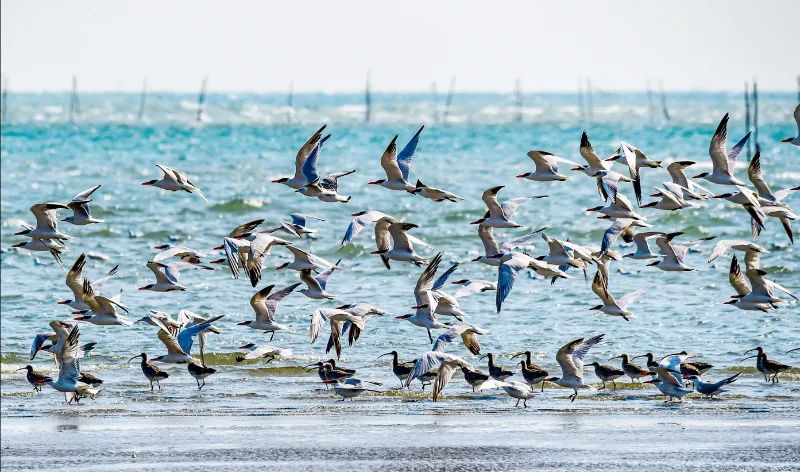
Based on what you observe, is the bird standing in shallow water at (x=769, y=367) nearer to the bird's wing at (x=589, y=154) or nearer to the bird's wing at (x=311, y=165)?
the bird's wing at (x=589, y=154)

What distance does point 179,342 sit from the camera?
54.1 ft

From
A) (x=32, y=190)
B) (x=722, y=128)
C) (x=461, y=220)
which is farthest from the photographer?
(x=32, y=190)

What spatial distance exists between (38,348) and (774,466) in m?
9.57

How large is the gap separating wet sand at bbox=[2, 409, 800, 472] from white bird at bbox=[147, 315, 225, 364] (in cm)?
212

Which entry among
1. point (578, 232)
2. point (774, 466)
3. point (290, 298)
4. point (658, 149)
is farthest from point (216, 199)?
point (658, 149)

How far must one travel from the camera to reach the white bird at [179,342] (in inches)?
647

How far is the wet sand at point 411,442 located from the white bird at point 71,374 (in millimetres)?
1012

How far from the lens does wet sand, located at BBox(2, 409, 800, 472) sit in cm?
1201

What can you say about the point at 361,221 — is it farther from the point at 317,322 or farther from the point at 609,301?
the point at 609,301

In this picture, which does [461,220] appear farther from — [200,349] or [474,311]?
[200,349]

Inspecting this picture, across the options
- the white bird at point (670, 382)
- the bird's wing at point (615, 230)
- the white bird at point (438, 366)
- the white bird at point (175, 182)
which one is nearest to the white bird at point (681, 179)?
the bird's wing at point (615, 230)

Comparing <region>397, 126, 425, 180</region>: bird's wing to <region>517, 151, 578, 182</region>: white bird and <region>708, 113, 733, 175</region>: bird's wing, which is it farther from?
<region>708, 113, 733, 175</region>: bird's wing

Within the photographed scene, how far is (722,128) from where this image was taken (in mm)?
16359

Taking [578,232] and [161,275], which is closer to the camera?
[161,275]
